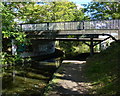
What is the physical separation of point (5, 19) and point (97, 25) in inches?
337

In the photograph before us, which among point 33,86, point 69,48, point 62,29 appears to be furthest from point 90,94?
point 69,48

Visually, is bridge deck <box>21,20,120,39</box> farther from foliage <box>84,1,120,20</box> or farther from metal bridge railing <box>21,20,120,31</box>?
foliage <box>84,1,120,20</box>

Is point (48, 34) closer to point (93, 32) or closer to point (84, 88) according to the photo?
point (93, 32)

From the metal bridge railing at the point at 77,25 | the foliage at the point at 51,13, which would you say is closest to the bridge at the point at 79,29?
the metal bridge railing at the point at 77,25

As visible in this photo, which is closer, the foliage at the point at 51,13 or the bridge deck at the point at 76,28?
the bridge deck at the point at 76,28

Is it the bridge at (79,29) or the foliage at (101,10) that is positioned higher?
the foliage at (101,10)

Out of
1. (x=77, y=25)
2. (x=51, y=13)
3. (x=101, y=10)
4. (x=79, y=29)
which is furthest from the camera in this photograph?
(x=51, y=13)

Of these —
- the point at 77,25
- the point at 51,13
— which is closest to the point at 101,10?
the point at 51,13

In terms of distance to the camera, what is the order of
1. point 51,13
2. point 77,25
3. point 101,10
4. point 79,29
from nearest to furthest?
point 79,29 → point 77,25 → point 101,10 → point 51,13

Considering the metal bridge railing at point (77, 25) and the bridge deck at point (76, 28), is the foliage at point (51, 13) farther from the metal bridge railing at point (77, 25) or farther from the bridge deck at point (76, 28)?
the bridge deck at point (76, 28)

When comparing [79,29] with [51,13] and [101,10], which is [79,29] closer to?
[101,10]

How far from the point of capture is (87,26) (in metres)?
11.6

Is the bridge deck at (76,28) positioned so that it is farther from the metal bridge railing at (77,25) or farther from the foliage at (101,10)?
the foliage at (101,10)

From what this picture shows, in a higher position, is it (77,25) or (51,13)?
(51,13)
